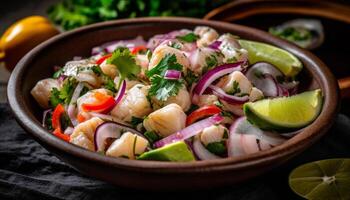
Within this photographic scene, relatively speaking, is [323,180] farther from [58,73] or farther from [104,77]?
[58,73]

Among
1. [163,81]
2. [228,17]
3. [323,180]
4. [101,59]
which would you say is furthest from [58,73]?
[228,17]

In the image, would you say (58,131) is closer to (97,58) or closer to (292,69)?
(97,58)

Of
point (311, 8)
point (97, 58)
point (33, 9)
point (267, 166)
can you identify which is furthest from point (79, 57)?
point (33, 9)

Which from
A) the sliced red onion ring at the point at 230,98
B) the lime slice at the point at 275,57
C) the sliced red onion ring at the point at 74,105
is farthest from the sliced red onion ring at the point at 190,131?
the lime slice at the point at 275,57

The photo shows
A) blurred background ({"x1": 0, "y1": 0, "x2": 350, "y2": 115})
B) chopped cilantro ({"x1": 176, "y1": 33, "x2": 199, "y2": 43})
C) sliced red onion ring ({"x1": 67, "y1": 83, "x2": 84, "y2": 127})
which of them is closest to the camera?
sliced red onion ring ({"x1": 67, "y1": 83, "x2": 84, "y2": 127})

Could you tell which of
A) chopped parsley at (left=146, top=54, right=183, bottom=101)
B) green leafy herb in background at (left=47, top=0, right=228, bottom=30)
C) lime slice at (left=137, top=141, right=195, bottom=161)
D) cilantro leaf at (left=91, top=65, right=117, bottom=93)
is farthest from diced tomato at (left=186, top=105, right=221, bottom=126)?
green leafy herb in background at (left=47, top=0, right=228, bottom=30)

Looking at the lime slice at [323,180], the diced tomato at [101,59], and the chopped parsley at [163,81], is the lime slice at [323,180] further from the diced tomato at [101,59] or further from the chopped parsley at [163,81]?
the diced tomato at [101,59]

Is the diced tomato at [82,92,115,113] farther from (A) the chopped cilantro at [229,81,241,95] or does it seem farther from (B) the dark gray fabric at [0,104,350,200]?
(A) the chopped cilantro at [229,81,241,95]

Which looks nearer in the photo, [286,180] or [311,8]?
[286,180]
